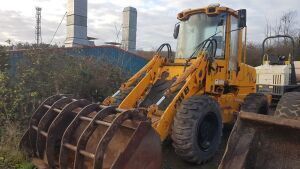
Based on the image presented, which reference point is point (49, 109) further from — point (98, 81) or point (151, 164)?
point (98, 81)

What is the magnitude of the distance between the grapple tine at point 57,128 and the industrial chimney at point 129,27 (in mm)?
11596

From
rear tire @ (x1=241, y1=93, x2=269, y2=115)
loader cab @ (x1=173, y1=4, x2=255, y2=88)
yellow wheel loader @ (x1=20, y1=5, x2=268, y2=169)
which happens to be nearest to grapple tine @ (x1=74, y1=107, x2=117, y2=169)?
yellow wheel loader @ (x1=20, y1=5, x2=268, y2=169)

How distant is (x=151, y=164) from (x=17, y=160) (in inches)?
108

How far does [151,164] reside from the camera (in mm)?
4480

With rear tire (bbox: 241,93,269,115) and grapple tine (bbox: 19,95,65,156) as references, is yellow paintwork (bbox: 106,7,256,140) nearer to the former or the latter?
rear tire (bbox: 241,93,269,115)

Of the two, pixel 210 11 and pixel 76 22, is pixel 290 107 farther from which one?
pixel 76 22

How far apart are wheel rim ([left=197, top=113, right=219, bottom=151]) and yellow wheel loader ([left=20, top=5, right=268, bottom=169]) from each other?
0.02 m

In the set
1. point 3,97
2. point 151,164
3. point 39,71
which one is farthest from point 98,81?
point 151,164

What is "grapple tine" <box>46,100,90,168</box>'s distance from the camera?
506 centimetres

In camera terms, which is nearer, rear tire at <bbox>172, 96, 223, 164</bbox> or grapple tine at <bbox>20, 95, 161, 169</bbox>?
grapple tine at <bbox>20, 95, 161, 169</bbox>

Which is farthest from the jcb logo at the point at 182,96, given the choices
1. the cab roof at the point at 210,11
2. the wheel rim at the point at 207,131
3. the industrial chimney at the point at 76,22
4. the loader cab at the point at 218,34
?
the industrial chimney at the point at 76,22

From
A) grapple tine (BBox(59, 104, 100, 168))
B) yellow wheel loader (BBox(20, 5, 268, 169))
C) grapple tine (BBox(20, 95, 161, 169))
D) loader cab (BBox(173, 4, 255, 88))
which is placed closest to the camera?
grapple tine (BBox(20, 95, 161, 169))

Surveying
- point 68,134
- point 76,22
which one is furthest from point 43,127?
point 76,22

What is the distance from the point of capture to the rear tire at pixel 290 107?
5.03 m
